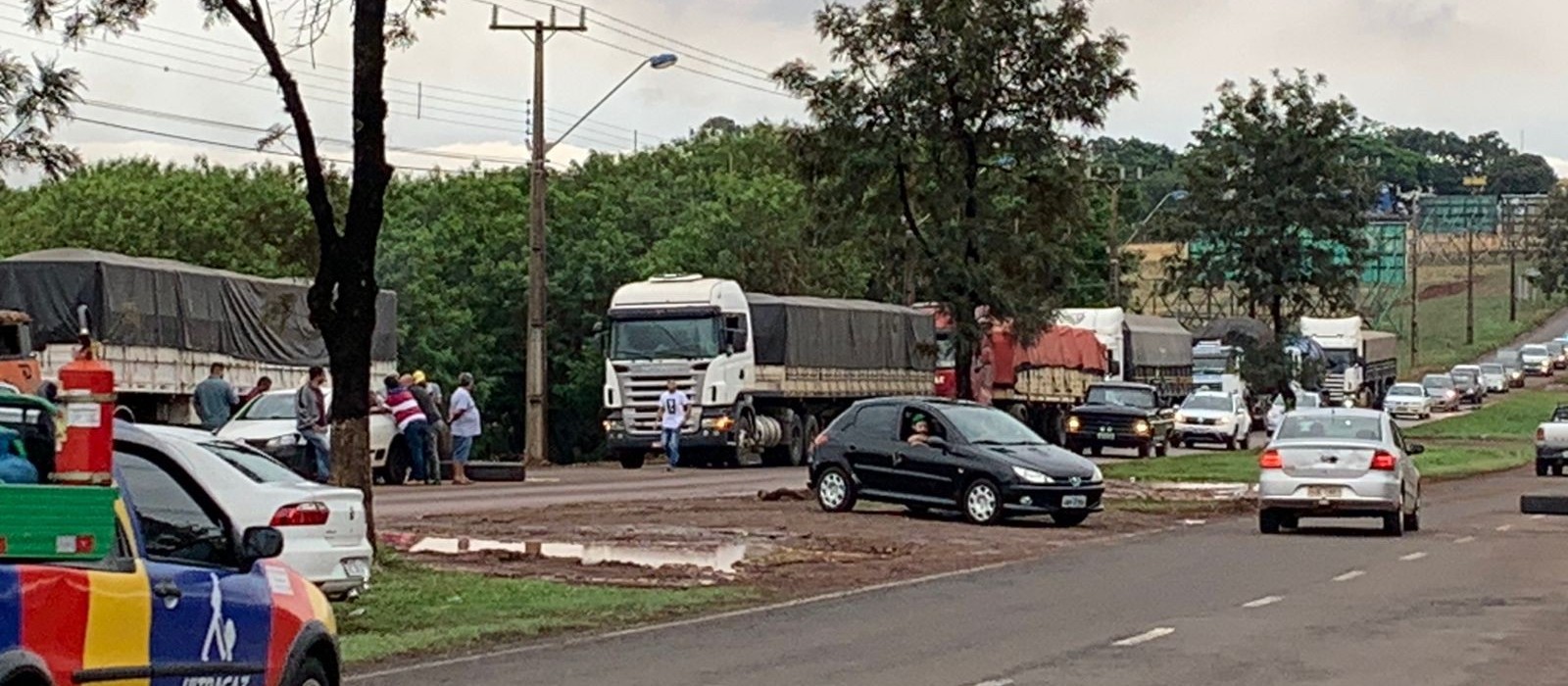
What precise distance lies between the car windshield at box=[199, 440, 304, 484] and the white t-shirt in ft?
101

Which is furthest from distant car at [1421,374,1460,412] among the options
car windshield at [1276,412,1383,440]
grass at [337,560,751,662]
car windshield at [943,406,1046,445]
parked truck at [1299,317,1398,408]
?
grass at [337,560,751,662]

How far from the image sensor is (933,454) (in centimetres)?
3188

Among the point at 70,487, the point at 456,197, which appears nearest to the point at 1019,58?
the point at 70,487

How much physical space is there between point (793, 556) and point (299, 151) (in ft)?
23.3

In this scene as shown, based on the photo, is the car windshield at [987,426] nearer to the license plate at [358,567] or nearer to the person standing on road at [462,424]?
the person standing on road at [462,424]

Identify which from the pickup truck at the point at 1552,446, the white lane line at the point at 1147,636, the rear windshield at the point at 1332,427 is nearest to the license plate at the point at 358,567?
the white lane line at the point at 1147,636

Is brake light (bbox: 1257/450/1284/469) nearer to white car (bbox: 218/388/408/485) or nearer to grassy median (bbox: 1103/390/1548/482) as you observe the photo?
white car (bbox: 218/388/408/485)

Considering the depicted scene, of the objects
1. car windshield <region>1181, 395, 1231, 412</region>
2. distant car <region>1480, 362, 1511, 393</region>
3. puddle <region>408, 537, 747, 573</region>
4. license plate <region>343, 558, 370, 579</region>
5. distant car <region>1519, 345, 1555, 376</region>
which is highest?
distant car <region>1519, 345, 1555, 376</region>

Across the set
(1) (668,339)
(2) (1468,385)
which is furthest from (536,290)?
(2) (1468,385)

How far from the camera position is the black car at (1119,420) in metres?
60.3

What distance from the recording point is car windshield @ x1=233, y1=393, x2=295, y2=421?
35500 millimetres

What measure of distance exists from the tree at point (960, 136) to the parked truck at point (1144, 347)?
92.0ft

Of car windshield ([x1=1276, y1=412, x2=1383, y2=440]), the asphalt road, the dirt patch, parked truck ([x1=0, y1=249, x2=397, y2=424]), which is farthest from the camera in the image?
parked truck ([x1=0, y1=249, x2=397, y2=424])

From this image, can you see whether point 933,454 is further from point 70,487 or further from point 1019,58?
point 70,487
